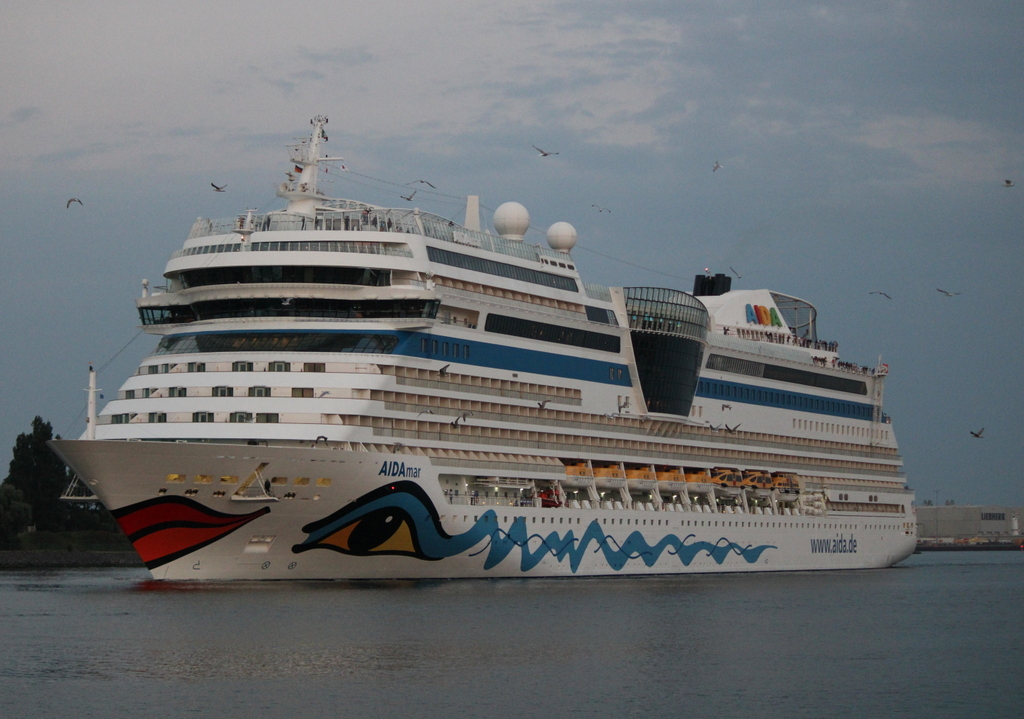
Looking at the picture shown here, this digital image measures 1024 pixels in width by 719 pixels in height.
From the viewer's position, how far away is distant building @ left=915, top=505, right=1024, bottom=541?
16238 cm

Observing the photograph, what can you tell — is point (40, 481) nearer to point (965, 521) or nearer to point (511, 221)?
point (511, 221)

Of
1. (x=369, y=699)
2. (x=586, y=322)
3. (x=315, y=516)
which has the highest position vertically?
(x=586, y=322)

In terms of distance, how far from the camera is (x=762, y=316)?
66.9 m

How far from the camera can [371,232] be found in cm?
4516

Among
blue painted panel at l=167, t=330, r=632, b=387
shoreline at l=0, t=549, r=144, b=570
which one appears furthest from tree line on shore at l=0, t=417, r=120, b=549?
blue painted panel at l=167, t=330, r=632, b=387

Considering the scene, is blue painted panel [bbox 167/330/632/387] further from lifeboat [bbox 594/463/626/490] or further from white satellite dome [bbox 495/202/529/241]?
white satellite dome [bbox 495/202/529/241]

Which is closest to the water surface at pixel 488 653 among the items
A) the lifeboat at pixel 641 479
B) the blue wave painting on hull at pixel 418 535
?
the blue wave painting on hull at pixel 418 535

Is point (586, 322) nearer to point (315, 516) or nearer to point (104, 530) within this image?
point (315, 516)

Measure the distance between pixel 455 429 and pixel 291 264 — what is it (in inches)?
298

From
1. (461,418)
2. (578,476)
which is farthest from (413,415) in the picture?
(578,476)

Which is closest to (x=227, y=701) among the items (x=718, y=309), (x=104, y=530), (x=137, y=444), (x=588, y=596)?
(x=137, y=444)

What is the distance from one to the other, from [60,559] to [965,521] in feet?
394

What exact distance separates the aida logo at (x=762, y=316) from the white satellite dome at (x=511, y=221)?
16687 mm

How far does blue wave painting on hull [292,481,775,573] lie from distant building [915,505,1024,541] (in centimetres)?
12254
